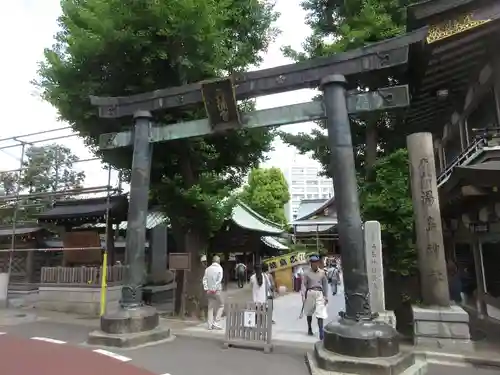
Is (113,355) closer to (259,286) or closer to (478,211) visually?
(259,286)

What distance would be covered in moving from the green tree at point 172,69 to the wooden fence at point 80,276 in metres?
2.72

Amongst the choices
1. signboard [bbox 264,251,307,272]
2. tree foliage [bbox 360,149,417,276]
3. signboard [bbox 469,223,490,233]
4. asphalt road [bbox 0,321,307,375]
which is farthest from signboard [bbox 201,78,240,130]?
signboard [bbox 264,251,307,272]

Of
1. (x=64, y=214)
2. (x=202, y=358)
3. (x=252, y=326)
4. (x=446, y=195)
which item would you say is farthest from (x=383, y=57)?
(x=64, y=214)

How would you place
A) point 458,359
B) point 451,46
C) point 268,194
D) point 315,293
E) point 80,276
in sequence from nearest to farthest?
1. point 458,359
2. point 451,46
3. point 315,293
4. point 80,276
5. point 268,194

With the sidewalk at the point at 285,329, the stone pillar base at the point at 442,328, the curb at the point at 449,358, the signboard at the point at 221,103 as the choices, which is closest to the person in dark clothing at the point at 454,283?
the sidewalk at the point at 285,329

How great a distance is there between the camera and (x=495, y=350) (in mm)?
7426

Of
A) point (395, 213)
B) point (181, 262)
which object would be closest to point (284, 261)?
point (181, 262)

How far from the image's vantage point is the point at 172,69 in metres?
11.5

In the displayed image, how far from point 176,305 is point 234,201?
3870 millimetres

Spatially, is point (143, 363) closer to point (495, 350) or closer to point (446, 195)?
point (495, 350)

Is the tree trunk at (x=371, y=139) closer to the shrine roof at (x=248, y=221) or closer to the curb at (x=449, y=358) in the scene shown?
the curb at (x=449, y=358)

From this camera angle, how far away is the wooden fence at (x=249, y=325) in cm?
782

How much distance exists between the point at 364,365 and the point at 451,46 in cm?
744

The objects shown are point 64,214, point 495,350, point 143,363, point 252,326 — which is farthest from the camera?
point 64,214
